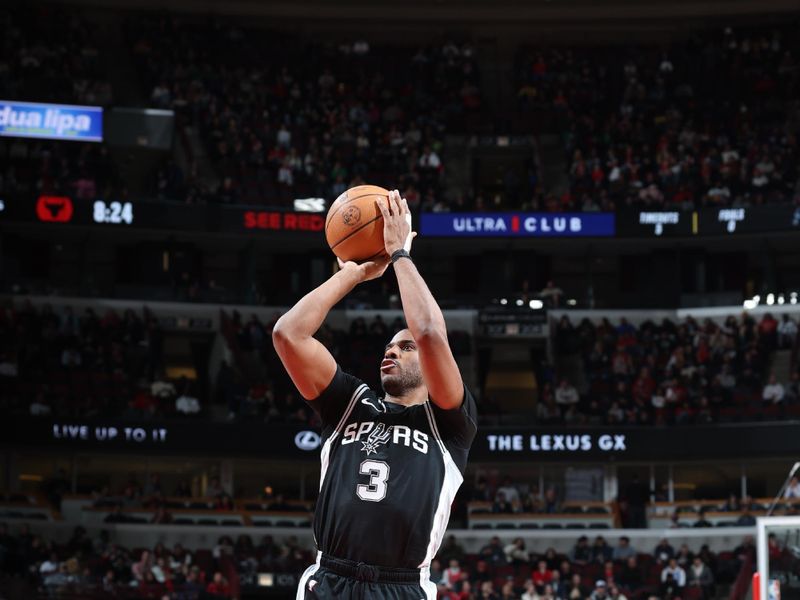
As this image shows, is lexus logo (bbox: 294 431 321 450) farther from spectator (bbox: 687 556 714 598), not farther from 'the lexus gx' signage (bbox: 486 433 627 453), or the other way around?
spectator (bbox: 687 556 714 598)

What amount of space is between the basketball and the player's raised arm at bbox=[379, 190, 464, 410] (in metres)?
0.15

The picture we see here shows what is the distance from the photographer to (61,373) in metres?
30.8

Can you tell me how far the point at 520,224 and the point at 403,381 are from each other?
96.0 feet

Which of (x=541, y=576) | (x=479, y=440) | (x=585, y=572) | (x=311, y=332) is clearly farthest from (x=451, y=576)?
(x=311, y=332)

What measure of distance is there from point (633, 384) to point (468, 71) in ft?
43.1

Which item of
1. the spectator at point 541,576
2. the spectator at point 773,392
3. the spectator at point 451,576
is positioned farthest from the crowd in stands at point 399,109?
the spectator at point 451,576

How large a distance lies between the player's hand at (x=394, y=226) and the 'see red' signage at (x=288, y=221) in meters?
29.1

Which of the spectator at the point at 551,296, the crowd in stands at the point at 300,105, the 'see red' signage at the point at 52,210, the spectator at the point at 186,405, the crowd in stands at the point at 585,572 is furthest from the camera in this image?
the crowd in stands at the point at 300,105

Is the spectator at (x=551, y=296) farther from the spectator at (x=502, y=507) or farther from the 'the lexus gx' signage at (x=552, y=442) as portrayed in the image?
the spectator at (x=502, y=507)

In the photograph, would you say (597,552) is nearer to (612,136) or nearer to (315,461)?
(315,461)

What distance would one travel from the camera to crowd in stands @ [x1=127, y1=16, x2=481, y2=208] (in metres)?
35.9

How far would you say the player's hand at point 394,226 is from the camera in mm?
5113

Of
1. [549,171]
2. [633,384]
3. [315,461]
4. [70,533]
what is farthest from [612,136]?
[70,533]

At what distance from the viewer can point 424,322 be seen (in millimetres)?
4816
